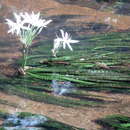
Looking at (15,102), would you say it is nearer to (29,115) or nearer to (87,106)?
(29,115)

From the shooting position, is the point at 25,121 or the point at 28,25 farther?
the point at 28,25

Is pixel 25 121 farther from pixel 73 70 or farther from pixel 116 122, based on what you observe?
pixel 73 70

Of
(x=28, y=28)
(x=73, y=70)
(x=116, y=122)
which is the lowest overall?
(x=116, y=122)

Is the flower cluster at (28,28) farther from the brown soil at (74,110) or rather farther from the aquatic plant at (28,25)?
the brown soil at (74,110)

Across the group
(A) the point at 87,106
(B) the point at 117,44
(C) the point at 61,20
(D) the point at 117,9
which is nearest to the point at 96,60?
(B) the point at 117,44

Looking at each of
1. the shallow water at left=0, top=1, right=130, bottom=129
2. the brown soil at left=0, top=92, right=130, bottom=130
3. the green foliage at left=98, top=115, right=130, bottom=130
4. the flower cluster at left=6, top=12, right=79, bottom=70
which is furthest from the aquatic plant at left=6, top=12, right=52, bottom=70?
the green foliage at left=98, top=115, right=130, bottom=130

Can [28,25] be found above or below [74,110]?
above

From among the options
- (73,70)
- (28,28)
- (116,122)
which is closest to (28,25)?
(28,28)

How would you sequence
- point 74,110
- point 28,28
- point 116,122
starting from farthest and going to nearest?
point 28,28 < point 74,110 < point 116,122

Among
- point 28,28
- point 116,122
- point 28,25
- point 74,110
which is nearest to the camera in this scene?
point 116,122

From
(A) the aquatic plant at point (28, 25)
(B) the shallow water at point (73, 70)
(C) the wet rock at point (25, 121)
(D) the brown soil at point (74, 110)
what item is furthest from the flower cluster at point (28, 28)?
(C) the wet rock at point (25, 121)
